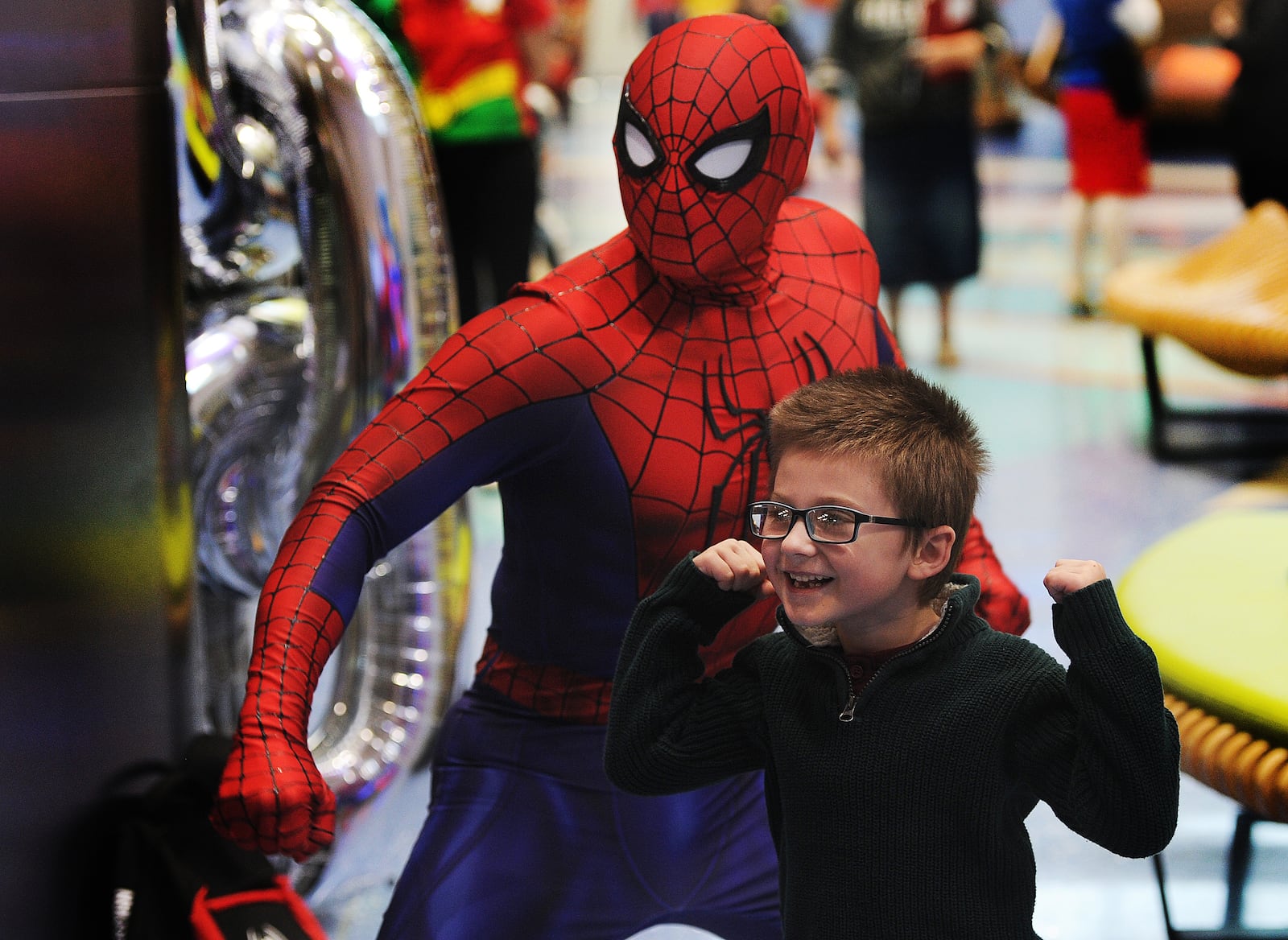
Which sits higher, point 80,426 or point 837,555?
point 80,426

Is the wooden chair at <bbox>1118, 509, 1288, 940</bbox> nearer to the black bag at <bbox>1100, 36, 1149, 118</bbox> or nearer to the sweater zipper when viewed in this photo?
the sweater zipper

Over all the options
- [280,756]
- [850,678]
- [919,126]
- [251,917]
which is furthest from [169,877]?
[919,126]

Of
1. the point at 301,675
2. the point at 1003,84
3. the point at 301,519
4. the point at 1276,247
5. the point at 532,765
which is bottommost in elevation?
the point at 532,765

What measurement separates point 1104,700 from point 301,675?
2.42 feet

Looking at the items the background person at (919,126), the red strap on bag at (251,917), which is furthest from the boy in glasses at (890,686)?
the background person at (919,126)

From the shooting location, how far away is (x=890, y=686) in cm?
132

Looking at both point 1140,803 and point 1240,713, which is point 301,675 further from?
point 1240,713

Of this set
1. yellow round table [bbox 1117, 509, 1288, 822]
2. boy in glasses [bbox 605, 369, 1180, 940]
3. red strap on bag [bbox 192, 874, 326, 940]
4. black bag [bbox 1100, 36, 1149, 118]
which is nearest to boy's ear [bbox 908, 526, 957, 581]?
boy in glasses [bbox 605, 369, 1180, 940]

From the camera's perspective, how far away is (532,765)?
174 centimetres

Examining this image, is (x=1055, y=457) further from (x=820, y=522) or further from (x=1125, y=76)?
(x=820, y=522)

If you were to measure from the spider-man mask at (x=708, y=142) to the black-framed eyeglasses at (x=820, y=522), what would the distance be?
0.40m

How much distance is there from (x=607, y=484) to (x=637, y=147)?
0.36 metres

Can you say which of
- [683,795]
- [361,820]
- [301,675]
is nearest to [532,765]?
[683,795]

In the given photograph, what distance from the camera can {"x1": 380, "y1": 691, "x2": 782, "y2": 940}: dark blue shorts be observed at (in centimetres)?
170
